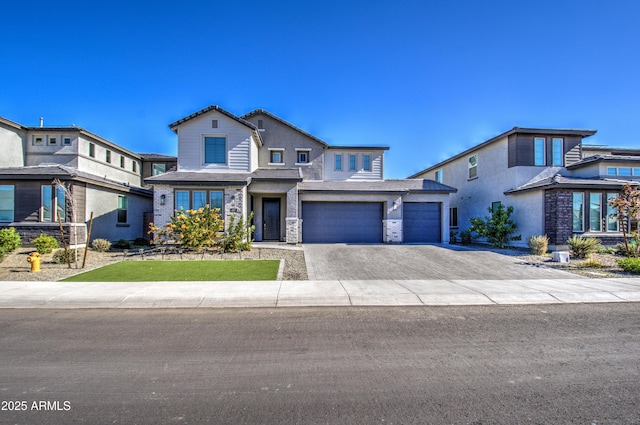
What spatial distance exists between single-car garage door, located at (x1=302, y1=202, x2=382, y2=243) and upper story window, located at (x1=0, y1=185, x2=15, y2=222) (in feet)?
49.3

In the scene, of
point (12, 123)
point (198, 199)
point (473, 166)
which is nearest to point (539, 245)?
point (473, 166)

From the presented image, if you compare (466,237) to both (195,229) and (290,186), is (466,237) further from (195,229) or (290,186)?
(195,229)

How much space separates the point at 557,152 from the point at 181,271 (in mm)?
21472

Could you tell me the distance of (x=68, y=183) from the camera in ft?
51.9

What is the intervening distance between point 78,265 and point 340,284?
10.2 meters

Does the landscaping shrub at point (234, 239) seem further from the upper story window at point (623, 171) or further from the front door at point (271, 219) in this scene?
the upper story window at point (623, 171)

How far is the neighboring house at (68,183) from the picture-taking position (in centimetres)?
1576

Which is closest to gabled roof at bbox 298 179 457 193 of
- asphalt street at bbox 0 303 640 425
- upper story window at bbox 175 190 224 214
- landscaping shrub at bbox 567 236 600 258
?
upper story window at bbox 175 190 224 214

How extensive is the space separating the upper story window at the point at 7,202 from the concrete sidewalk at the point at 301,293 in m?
10.1

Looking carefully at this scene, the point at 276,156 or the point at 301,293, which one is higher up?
the point at 276,156

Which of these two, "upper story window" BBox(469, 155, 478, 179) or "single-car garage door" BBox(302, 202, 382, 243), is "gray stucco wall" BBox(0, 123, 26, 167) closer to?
"single-car garage door" BBox(302, 202, 382, 243)

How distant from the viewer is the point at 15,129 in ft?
62.2

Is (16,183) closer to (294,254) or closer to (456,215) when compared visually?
(294,254)

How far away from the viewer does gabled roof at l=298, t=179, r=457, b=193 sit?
19.0 metres
